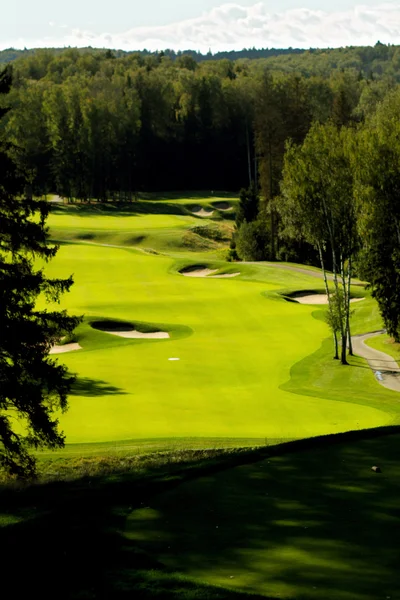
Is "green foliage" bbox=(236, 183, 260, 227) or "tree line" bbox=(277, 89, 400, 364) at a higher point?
"tree line" bbox=(277, 89, 400, 364)

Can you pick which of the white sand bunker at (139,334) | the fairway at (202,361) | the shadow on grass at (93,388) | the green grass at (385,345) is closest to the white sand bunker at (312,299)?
the fairway at (202,361)

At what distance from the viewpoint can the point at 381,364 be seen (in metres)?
42.3

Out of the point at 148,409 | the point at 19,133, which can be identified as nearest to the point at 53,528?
Answer: the point at 148,409

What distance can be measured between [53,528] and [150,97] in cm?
16349

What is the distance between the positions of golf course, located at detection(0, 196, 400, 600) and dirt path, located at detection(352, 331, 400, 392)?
33 cm

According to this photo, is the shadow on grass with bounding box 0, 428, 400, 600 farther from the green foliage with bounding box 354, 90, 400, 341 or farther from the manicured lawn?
the green foliage with bounding box 354, 90, 400, 341

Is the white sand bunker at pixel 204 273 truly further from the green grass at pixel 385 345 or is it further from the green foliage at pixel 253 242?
the green grass at pixel 385 345

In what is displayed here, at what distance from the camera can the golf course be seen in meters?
10.4

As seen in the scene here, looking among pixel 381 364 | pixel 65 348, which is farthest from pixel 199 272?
pixel 381 364

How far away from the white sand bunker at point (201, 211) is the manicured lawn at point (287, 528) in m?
123

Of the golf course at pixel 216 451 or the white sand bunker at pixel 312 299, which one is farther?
the white sand bunker at pixel 312 299

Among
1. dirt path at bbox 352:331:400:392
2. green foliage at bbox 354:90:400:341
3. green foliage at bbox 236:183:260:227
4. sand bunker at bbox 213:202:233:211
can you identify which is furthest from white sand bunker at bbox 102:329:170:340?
sand bunker at bbox 213:202:233:211

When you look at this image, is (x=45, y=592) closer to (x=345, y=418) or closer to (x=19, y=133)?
(x=345, y=418)

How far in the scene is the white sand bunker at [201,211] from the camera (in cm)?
13819
